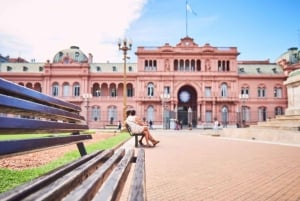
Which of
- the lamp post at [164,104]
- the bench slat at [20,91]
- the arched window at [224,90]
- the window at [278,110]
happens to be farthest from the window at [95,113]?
the bench slat at [20,91]

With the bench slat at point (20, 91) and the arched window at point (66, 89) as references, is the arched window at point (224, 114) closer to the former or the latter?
the arched window at point (66, 89)

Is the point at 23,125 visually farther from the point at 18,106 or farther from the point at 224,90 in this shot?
the point at 224,90

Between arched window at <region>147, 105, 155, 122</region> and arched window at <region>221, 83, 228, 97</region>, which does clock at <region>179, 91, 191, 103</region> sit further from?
arched window at <region>147, 105, 155, 122</region>

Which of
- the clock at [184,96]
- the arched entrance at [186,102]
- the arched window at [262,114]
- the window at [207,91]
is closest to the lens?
the window at [207,91]

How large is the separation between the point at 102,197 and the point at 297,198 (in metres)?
2.75

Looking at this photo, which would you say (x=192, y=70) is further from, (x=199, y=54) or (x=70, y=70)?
(x=70, y=70)

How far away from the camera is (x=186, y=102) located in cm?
4822

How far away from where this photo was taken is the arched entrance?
4700 centimetres

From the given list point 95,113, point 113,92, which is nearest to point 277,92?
point 113,92

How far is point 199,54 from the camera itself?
46.4 metres

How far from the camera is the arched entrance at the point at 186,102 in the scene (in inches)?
1850

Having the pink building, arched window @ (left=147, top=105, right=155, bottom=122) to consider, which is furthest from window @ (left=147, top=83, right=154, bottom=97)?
arched window @ (left=147, top=105, right=155, bottom=122)

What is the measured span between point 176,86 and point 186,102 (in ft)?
12.7

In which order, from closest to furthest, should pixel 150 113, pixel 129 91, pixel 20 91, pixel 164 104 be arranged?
pixel 20 91
pixel 164 104
pixel 150 113
pixel 129 91
